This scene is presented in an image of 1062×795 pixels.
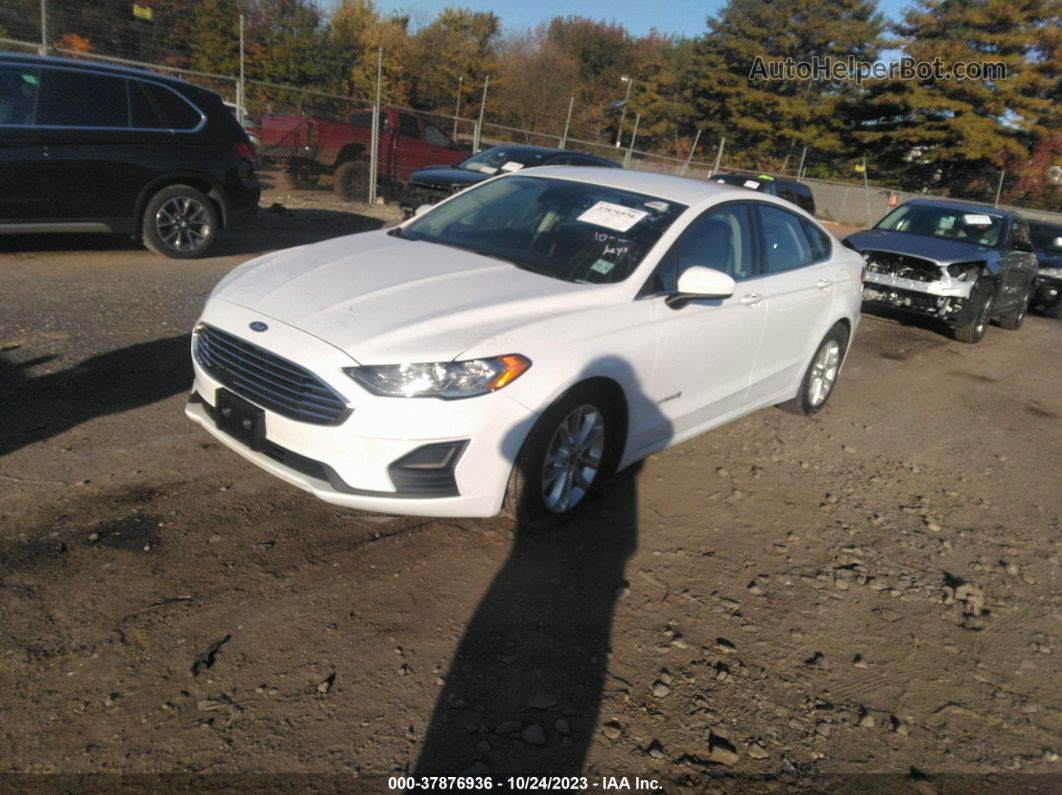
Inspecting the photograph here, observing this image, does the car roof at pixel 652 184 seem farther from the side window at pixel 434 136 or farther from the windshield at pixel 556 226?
the side window at pixel 434 136

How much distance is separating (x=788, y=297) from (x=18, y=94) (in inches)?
277

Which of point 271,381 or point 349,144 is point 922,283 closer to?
point 271,381

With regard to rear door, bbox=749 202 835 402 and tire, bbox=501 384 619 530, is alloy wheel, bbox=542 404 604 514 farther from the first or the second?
rear door, bbox=749 202 835 402

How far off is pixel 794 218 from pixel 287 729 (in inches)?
182

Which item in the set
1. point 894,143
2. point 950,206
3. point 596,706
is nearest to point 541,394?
point 596,706

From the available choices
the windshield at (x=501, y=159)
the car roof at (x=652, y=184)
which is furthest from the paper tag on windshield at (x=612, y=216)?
the windshield at (x=501, y=159)

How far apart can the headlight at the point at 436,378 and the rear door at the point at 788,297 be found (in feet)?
7.56

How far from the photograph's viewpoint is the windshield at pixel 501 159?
517 inches

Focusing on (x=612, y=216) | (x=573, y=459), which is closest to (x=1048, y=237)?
(x=612, y=216)

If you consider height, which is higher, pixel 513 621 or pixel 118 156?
pixel 118 156

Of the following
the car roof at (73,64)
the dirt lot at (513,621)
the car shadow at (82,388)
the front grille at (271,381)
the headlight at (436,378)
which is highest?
the car roof at (73,64)

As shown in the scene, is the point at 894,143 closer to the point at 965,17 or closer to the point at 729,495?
the point at 965,17

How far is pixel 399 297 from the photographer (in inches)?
145

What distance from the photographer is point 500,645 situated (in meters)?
3.08
